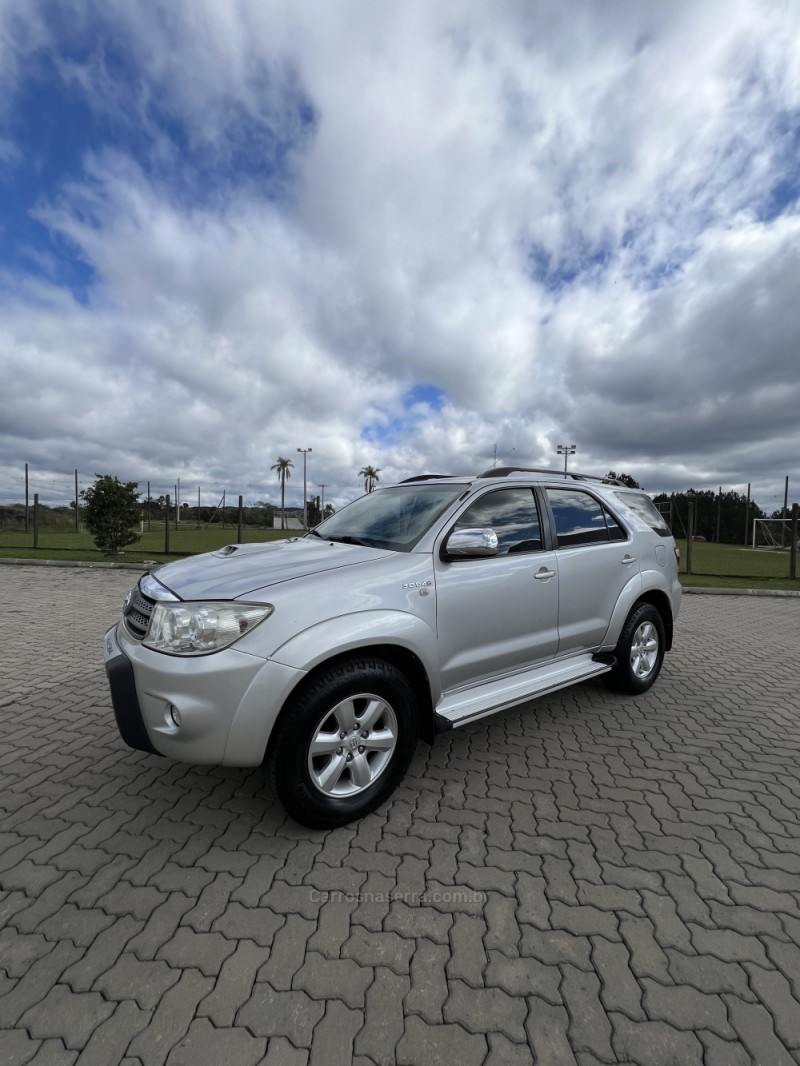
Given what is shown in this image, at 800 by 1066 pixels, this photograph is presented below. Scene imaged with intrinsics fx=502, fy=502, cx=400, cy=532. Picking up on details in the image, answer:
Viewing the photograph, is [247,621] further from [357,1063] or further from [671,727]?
[671,727]

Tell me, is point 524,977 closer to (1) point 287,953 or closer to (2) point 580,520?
(1) point 287,953

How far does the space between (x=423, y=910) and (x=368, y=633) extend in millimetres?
1153

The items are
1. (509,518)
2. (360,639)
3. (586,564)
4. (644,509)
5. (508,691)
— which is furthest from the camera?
(644,509)

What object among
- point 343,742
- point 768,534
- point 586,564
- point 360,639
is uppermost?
point 768,534

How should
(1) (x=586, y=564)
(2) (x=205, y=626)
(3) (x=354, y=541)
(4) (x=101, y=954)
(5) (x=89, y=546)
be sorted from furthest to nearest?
1. (5) (x=89, y=546)
2. (1) (x=586, y=564)
3. (3) (x=354, y=541)
4. (2) (x=205, y=626)
5. (4) (x=101, y=954)

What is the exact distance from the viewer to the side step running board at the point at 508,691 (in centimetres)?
282

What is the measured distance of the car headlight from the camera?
7.50 ft

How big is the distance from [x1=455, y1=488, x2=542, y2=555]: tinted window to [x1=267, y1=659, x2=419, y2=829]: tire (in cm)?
116

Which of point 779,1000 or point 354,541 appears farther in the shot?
point 354,541

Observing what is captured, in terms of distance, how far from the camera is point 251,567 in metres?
2.73

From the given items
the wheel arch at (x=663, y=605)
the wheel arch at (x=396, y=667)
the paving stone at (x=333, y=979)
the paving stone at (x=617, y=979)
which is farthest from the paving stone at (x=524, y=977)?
the wheel arch at (x=663, y=605)

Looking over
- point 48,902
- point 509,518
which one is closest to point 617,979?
point 48,902

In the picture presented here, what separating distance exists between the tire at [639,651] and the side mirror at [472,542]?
1.97m

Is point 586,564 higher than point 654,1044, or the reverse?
point 586,564
